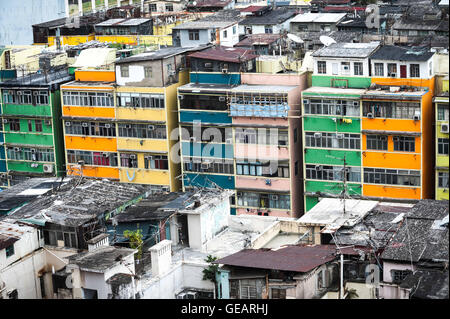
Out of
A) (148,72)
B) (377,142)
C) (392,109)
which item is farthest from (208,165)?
(392,109)

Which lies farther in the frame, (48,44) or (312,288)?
(48,44)

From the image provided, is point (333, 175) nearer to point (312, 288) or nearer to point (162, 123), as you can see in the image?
point (162, 123)

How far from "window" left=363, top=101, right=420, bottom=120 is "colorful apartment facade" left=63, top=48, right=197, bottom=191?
8.52 meters

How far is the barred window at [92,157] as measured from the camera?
42281mm

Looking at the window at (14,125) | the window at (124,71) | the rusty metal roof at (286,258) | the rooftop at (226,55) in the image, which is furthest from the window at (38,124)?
the rusty metal roof at (286,258)

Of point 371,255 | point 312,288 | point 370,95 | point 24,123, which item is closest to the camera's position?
point 312,288

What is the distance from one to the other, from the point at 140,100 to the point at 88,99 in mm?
2595

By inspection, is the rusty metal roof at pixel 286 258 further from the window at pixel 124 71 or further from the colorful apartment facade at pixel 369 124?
the window at pixel 124 71

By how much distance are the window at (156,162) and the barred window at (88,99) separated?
109 inches

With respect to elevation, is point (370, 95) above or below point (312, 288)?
above

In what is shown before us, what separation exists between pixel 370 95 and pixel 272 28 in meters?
15.5

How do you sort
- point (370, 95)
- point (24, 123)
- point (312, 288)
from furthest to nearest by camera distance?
point (24, 123), point (370, 95), point (312, 288)

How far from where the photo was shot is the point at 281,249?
2669 centimetres
